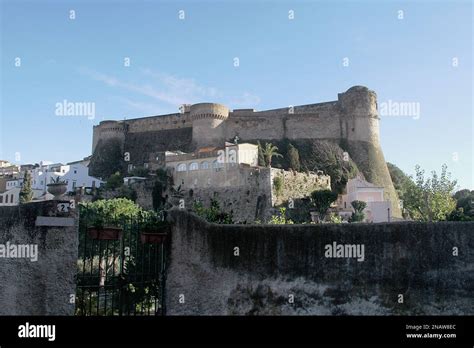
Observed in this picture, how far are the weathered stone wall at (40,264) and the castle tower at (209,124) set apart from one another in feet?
164

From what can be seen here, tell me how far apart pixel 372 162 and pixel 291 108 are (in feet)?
40.5

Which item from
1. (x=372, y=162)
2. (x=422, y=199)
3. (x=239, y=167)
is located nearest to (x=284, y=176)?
(x=239, y=167)

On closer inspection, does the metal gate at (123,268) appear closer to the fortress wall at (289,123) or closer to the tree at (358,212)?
the tree at (358,212)

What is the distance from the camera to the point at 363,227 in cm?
994

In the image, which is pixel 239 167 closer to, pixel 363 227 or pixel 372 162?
pixel 372 162

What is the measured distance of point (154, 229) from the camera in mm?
9789

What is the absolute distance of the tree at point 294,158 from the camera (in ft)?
178

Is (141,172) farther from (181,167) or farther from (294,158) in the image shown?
(294,158)

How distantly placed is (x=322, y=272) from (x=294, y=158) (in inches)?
1808

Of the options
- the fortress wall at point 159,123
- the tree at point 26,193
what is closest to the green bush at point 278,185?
the fortress wall at point 159,123

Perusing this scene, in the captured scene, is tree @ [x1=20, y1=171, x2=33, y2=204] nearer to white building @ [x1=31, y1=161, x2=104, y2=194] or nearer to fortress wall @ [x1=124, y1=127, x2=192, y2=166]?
white building @ [x1=31, y1=161, x2=104, y2=194]

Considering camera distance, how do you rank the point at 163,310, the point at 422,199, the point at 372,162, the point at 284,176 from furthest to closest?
the point at 372,162 → the point at 284,176 → the point at 422,199 → the point at 163,310

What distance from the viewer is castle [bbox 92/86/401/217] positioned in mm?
57281

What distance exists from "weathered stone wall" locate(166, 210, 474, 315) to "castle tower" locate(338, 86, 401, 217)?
4770 centimetres
